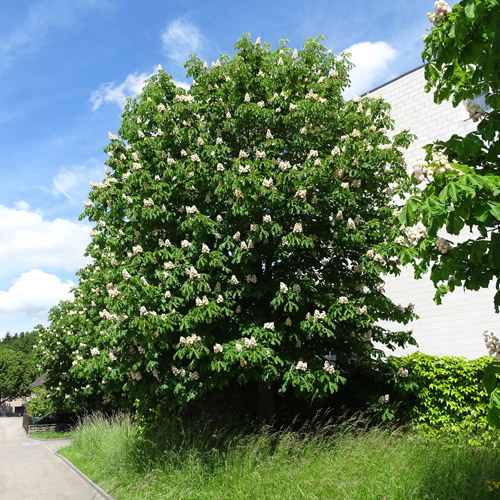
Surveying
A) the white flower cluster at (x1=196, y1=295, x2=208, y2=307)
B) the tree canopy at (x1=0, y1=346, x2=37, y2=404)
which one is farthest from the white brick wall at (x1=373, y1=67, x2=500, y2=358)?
the tree canopy at (x1=0, y1=346, x2=37, y2=404)

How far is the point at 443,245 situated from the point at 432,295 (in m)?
10.5

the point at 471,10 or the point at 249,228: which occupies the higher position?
the point at 471,10

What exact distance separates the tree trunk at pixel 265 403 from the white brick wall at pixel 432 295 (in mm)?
5563

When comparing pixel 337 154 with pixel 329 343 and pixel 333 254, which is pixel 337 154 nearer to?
pixel 333 254

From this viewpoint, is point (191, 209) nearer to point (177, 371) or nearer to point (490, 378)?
point (177, 371)

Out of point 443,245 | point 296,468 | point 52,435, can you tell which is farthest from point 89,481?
point 52,435

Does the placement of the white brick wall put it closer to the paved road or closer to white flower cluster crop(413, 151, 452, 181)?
white flower cluster crop(413, 151, 452, 181)

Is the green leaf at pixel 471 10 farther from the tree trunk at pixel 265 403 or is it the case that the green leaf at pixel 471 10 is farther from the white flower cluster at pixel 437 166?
the tree trunk at pixel 265 403

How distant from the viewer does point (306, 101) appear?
8.97 metres

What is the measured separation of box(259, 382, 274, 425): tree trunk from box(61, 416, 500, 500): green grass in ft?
2.17

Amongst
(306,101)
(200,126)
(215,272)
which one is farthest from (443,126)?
(215,272)

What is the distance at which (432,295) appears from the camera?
13.6m

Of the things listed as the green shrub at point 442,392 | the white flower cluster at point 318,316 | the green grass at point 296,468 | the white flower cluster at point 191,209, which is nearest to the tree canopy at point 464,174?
the green grass at point 296,468

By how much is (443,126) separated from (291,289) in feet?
Result: 28.8
